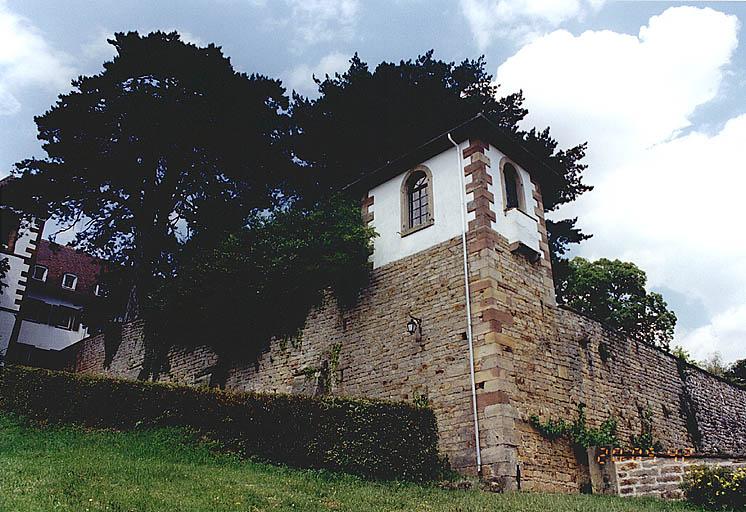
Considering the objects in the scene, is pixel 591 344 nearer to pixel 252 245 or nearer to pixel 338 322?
pixel 338 322

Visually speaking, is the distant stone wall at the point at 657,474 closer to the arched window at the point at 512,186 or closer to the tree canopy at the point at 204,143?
the arched window at the point at 512,186

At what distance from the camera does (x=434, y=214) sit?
574 inches

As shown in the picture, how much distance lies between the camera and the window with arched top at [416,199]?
14898 millimetres

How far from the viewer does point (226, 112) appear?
21672 mm

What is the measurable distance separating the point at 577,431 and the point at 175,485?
312 inches

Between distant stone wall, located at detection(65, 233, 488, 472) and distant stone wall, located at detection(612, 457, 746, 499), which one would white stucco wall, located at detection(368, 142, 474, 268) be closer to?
distant stone wall, located at detection(65, 233, 488, 472)

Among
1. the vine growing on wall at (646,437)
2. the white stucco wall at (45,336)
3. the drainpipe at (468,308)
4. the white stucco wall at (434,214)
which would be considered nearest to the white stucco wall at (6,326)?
the white stucco wall at (45,336)

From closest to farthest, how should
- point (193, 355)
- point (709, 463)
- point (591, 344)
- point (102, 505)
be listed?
point (102, 505) < point (709, 463) < point (591, 344) < point (193, 355)

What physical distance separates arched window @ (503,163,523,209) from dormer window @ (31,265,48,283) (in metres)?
21.4

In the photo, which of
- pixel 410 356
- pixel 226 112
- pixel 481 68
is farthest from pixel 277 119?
pixel 410 356

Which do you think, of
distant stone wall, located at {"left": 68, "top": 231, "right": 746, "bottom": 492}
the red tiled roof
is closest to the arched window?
distant stone wall, located at {"left": 68, "top": 231, "right": 746, "bottom": 492}

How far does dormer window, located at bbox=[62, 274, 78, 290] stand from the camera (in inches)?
1121

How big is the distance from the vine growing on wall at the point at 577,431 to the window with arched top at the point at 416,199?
5.16m

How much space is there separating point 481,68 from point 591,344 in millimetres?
11473
